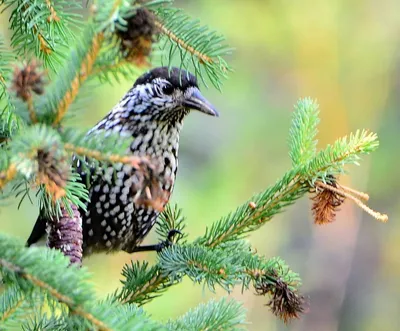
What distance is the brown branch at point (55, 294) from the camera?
974 mm

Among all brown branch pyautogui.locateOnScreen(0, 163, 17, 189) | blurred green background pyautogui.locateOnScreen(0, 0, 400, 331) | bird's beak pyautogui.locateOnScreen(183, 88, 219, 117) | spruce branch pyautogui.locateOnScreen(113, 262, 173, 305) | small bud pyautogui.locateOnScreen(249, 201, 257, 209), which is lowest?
brown branch pyautogui.locateOnScreen(0, 163, 17, 189)

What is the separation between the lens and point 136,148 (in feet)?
7.20

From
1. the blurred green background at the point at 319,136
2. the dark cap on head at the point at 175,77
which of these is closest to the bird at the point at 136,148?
the dark cap on head at the point at 175,77

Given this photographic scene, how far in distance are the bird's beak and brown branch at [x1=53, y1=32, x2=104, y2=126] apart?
101cm

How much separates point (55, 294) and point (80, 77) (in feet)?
0.94

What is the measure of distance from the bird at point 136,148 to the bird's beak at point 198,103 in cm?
3

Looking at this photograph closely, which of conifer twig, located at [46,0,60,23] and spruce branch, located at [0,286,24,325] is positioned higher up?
conifer twig, located at [46,0,60,23]

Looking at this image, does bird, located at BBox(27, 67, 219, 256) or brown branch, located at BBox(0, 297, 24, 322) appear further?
bird, located at BBox(27, 67, 219, 256)

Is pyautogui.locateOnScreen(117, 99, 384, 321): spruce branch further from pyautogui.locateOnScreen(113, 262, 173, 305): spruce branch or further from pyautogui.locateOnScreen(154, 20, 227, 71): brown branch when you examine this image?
pyautogui.locateOnScreen(154, 20, 227, 71): brown branch

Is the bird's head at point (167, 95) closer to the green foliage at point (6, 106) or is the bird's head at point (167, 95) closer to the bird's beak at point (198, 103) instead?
the bird's beak at point (198, 103)

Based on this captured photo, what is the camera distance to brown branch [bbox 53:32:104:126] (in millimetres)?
922

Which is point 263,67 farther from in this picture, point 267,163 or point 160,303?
point 160,303

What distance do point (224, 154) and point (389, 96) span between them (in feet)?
4.71

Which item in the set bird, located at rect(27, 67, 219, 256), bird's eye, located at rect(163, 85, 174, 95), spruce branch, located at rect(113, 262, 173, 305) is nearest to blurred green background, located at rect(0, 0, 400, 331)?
bird, located at rect(27, 67, 219, 256)
